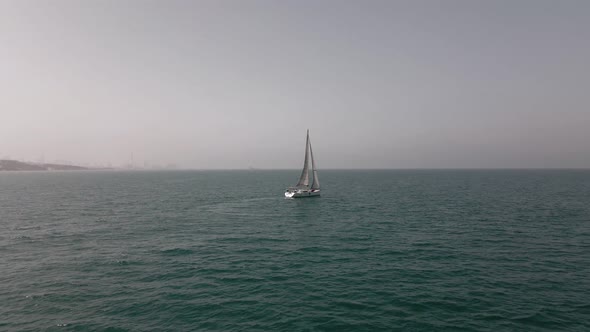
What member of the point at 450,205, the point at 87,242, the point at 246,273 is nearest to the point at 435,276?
the point at 246,273

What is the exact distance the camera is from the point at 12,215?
70.9 metres

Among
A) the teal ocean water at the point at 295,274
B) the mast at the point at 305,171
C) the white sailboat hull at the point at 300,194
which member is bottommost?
the teal ocean water at the point at 295,274

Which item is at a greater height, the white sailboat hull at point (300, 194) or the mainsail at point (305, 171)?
the mainsail at point (305, 171)

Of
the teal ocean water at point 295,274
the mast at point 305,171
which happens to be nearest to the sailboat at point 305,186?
the mast at point 305,171

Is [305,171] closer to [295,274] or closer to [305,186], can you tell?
[305,186]

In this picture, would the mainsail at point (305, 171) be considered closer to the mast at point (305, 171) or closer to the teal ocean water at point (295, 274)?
the mast at point (305, 171)

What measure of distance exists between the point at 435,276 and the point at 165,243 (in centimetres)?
3927

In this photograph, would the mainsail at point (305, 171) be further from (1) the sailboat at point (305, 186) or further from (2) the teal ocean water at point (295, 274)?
(2) the teal ocean water at point (295, 274)

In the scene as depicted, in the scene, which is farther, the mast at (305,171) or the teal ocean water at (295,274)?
the mast at (305,171)

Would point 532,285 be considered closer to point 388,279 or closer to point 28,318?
point 388,279

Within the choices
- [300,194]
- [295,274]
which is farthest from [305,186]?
[295,274]

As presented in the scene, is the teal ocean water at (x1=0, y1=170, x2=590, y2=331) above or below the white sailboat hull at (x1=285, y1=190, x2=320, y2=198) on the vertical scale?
below

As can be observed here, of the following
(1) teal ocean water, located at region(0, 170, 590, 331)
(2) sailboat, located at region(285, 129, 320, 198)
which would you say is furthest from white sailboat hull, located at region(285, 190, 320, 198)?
(1) teal ocean water, located at region(0, 170, 590, 331)

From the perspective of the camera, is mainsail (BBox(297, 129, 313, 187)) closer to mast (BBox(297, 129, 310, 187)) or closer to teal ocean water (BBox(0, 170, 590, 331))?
mast (BBox(297, 129, 310, 187))
